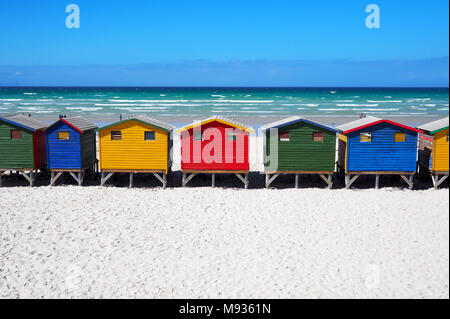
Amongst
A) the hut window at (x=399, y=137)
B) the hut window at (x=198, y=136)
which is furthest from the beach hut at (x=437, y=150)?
the hut window at (x=198, y=136)

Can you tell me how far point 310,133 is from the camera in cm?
1869

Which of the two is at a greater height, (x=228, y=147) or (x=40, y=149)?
(x=228, y=147)

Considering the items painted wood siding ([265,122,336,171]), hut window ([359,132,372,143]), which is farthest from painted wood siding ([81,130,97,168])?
hut window ([359,132,372,143])

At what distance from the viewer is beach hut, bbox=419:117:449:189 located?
1830 cm

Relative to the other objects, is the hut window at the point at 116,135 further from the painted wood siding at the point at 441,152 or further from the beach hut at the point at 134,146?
the painted wood siding at the point at 441,152

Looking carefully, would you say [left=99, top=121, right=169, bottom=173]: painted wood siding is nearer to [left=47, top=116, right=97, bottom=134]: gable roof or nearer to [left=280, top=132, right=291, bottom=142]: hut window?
[left=47, top=116, right=97, bottom=134]: gable roof

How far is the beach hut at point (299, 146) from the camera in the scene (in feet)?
61.1

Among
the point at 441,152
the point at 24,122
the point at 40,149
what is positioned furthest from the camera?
the point at 40,149

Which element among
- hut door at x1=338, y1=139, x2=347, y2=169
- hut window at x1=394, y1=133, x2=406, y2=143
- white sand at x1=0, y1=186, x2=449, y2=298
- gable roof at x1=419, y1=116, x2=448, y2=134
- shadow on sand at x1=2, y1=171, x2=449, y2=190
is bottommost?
white sand at x1=0, y1=186, x2=449, y2=298

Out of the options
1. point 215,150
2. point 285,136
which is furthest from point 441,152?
point 215,150

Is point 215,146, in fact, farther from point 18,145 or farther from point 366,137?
point 18,145

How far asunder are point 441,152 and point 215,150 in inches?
363

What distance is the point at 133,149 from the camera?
61.9ft

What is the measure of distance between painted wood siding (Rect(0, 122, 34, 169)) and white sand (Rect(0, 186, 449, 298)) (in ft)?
3.77
